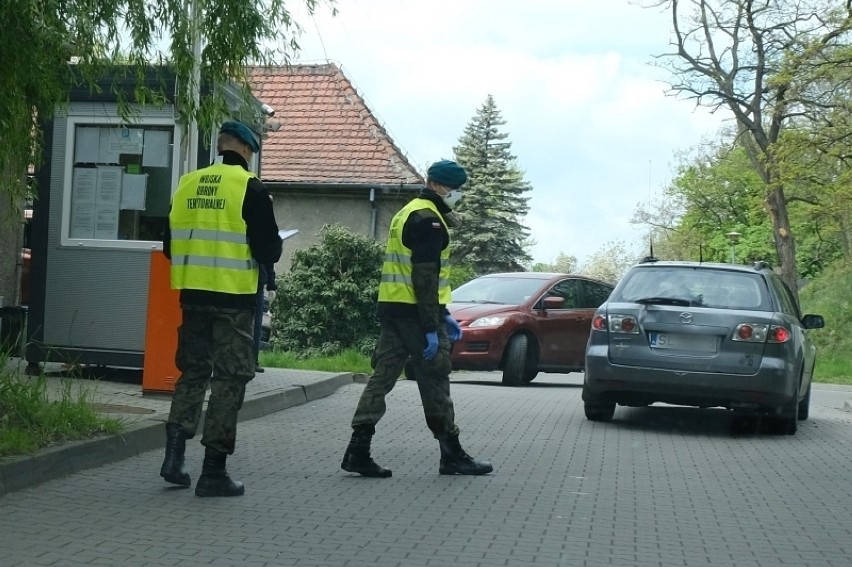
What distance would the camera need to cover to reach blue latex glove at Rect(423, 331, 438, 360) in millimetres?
7797

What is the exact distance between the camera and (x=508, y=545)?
599 cm

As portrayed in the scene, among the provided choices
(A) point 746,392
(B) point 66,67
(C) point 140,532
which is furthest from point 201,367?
(A) point 746,392

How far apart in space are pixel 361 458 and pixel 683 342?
165 inches

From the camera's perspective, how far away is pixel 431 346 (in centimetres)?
779

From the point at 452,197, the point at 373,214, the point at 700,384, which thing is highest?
the point at 373,214

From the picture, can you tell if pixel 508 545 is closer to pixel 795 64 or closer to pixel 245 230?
pixel 245 230

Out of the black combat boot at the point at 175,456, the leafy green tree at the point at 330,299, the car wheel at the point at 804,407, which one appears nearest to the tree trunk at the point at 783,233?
the leafy green tree at the point at 330,299

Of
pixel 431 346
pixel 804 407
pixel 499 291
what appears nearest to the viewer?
pixel 431 346

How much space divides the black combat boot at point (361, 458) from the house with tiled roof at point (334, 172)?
2092 centimetres

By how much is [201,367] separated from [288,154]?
23665 mm

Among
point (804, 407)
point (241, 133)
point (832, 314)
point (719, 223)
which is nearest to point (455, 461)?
point (241, 133)

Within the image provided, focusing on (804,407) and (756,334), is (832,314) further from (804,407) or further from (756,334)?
(756,334)

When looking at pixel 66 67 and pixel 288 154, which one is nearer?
pixel 66 67

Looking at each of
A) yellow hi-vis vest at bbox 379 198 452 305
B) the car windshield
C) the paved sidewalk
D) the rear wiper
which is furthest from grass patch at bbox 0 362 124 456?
the car windshield
